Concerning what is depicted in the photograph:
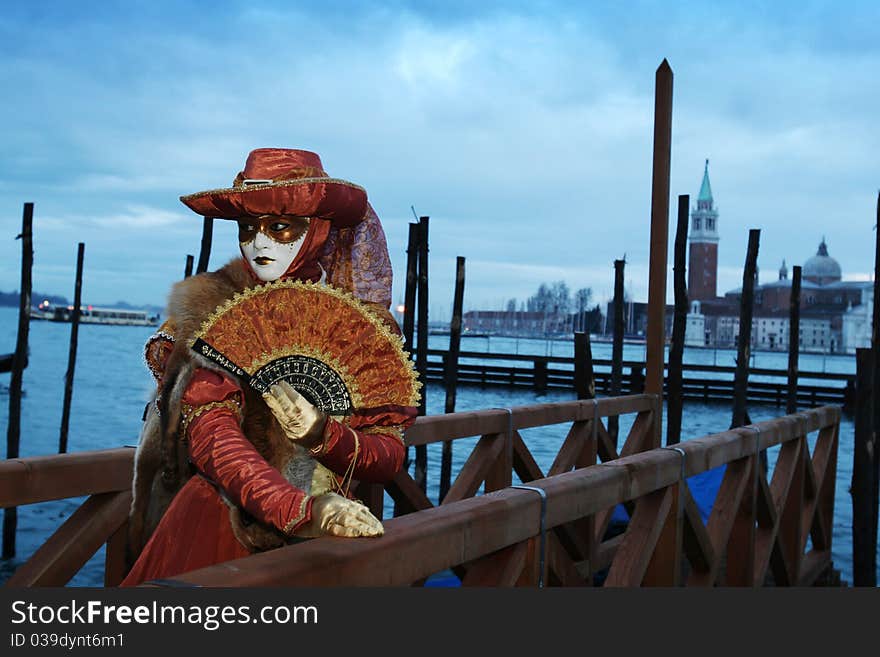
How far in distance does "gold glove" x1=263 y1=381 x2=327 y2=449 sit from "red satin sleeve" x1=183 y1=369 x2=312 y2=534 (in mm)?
88

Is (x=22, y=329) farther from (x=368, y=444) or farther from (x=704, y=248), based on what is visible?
(x=704, y=248)

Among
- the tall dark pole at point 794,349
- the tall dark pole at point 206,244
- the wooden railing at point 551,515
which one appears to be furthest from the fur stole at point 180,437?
the tall dark pole at point 794,349

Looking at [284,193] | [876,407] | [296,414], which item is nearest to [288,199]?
[284,193]

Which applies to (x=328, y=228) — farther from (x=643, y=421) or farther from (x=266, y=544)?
(x=643, y=421)

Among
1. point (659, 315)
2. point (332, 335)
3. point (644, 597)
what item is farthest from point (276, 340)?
point (659, 315)

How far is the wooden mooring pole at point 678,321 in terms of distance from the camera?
1176 cm

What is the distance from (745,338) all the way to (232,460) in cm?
1243

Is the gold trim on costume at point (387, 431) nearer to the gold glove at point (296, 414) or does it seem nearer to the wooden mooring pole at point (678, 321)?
the gold glove at point (296, 414)

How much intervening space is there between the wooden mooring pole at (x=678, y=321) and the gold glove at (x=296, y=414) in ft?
33.4

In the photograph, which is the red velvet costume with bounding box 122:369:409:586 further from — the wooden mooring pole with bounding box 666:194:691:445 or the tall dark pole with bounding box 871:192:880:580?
the wooden mooring pole with bounding box 666:194:691:445

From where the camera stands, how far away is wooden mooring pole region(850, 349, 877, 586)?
23.9ft

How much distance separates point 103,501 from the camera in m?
2.58

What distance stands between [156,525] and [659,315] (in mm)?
3969

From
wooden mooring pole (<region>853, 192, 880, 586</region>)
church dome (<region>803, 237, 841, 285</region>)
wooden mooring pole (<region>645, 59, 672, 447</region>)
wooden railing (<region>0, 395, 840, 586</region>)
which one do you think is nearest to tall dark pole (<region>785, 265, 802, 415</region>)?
wooden mooring pole (<region>853, 192, 880, 586</region>)
